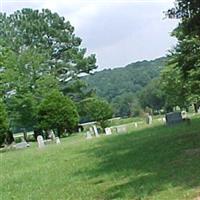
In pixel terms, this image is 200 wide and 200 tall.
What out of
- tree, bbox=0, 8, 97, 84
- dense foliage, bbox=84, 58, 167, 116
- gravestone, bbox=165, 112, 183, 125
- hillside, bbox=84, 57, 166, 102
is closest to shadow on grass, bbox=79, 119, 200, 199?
gravestone, bbox=165, 112, 183, 125

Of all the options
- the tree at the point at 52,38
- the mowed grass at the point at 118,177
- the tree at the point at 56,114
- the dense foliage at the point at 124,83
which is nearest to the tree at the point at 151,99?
the dense foliage at the point at 124,83

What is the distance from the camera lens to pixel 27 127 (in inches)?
2361

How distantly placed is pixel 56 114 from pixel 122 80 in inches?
3417

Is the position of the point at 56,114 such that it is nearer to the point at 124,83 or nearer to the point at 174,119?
the point at 174,119

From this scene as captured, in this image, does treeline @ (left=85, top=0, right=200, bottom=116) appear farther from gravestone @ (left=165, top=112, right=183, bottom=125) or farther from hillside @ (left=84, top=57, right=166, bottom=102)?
gravestone @ (left=165, top=112, right=183, bottom=125)

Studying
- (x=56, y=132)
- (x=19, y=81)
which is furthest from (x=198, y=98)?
(x=19, y=81)

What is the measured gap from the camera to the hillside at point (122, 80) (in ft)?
431

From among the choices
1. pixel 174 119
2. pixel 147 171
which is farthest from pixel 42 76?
pixel 147 171

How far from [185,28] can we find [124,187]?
21.8 ft

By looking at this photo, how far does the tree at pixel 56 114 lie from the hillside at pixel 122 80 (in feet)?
242

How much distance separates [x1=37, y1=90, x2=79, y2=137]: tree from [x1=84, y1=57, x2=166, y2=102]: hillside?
73.8m

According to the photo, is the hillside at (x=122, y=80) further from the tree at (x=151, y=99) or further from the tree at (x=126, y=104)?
the tree at (x=151, y=99)

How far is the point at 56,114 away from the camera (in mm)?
52094

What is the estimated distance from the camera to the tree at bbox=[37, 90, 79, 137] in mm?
52000
